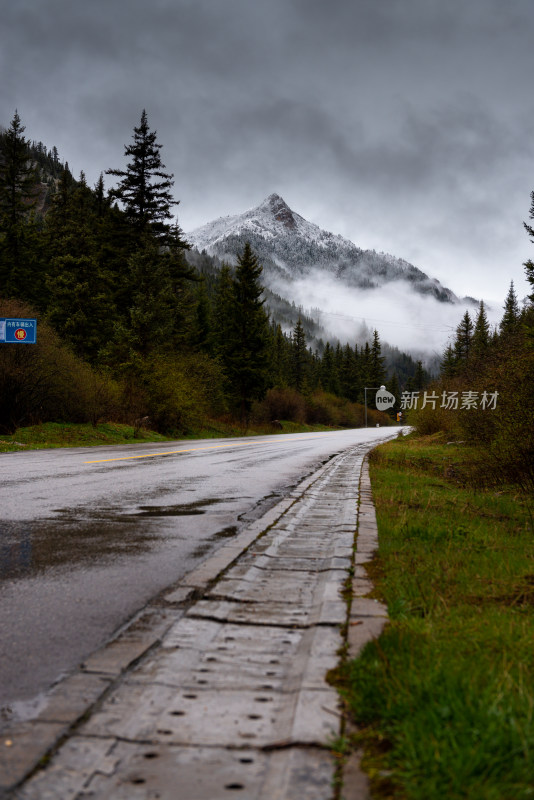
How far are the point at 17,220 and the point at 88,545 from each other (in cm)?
5174

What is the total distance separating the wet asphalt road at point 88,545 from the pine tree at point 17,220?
135 feet

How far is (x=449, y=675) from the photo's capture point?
8.14 ft

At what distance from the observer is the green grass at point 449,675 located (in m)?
1.86

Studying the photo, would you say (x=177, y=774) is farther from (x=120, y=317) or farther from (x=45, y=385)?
(x=120, y=317)

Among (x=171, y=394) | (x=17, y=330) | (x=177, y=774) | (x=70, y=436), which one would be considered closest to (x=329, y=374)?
(x=171, y=394)

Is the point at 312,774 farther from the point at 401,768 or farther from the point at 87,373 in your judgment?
the point at 87,373

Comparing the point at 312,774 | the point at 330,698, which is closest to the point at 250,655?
the point at 330,698

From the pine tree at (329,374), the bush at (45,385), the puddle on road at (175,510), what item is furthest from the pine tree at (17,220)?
the pine tree at (329,374)

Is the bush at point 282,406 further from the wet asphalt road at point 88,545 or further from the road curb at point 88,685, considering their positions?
Result: the road curb at point 88,685

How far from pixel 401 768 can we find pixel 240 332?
52603 millimetres

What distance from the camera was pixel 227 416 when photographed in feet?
171

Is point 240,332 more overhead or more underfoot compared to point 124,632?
more overhead

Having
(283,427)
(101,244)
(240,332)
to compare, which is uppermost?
(101,244)

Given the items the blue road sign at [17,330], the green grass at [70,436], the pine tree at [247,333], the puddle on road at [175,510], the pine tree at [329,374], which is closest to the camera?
the puddle on road at [175,510]
